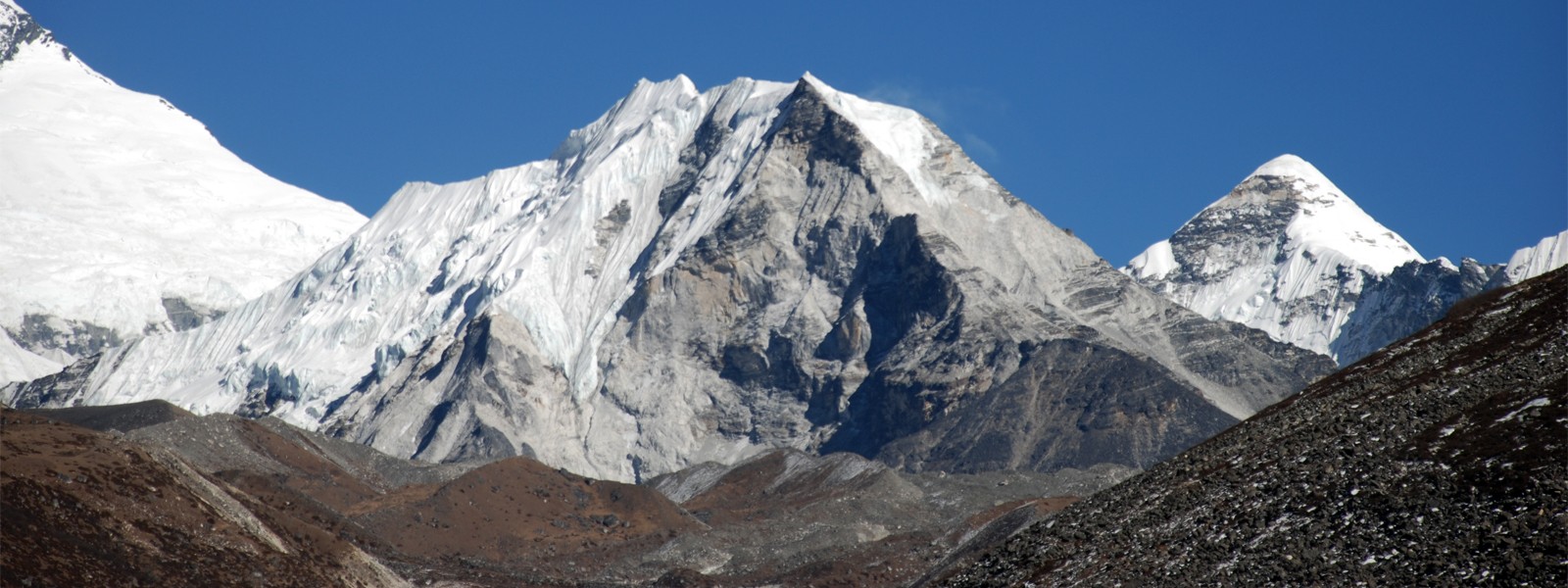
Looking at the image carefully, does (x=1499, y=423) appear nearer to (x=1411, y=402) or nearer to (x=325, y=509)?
Result: (x=1411, y=402)

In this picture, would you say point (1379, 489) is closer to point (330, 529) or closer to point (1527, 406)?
point (1527, 406)

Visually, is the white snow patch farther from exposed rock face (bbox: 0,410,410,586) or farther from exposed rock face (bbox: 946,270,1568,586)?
exposed rock face (bbox: 0,410,410,586)

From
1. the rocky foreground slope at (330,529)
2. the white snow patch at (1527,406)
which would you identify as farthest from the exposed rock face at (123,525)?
the white snow patch at (1527,406)

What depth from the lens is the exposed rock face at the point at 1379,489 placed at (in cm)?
5866

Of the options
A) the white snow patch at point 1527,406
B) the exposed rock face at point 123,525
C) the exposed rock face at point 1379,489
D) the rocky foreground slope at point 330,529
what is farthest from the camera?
the rocky foreground slope at point 330,529

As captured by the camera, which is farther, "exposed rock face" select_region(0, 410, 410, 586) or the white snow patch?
"exposed rock face" select_region(0, 410, 410, 586)

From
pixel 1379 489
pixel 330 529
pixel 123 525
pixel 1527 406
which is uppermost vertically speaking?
pixel 330 529

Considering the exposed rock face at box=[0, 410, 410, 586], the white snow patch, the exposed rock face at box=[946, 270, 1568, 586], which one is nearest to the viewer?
the exposed rock face at box=[946, 270, 1568, 586]

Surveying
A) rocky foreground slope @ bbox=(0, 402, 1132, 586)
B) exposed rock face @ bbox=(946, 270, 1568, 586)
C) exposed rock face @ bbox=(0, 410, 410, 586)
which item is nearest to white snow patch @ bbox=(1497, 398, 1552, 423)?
exposed rock face @ bbox=(946, 270, 1568, 586)

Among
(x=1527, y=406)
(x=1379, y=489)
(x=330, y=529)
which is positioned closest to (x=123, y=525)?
(x=330, y=529)

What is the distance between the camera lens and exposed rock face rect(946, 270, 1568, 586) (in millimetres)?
58656

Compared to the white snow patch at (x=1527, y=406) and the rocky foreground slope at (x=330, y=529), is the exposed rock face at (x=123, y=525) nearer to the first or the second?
the rocky foreground slope at (x=330, y=529)

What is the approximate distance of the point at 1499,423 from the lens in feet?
214

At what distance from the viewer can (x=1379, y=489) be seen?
211ft
